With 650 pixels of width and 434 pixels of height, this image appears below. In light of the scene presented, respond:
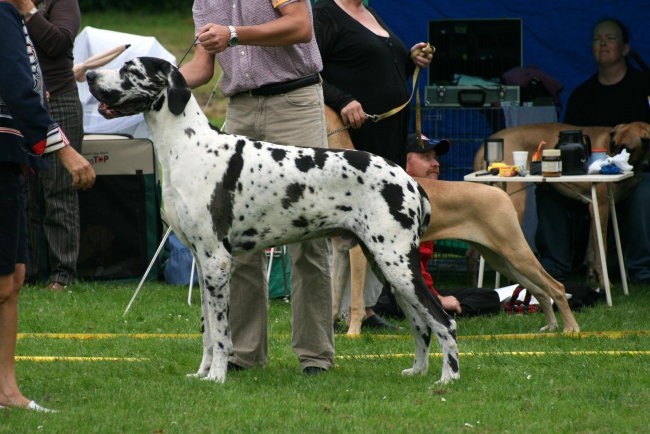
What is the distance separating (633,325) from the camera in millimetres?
7730

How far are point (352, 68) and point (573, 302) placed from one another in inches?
101

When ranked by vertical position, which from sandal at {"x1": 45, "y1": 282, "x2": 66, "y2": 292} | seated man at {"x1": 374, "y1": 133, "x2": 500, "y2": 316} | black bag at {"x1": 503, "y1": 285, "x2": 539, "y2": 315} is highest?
seated man at {"x1": 374, "y1": 133, "x2": 500, "y2": 316}

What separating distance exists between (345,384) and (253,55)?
1.72 m

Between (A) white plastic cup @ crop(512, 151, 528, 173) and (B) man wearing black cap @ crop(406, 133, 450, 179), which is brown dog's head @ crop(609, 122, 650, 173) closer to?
(A) white plastic cup @ crop(512, 151, 528, 173)

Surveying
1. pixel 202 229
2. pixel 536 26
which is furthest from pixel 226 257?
pixel 536 26

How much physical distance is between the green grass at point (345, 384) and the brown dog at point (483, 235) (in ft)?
0.89

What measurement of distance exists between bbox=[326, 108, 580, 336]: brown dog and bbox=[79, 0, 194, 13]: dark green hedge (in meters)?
29.5

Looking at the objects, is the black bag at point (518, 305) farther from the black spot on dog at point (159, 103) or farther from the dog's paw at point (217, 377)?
the black spot on dog at point (159, 103)

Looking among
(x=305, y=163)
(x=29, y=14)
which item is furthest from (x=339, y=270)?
(x=29, y=14)

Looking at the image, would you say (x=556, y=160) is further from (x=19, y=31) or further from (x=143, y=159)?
(x=19, y=31)

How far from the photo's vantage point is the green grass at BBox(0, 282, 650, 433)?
16.0ft

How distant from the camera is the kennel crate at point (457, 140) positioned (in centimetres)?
1012

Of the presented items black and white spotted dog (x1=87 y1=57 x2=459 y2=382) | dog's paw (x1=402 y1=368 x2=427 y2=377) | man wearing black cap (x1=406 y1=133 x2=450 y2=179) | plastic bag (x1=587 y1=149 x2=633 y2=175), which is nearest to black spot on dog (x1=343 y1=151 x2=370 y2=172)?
black and white spotted dog (x1=87 y1=57 x2=459 y2=382)

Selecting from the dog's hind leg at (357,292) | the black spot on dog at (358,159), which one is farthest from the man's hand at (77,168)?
the dog's hind leg at (357,292)
